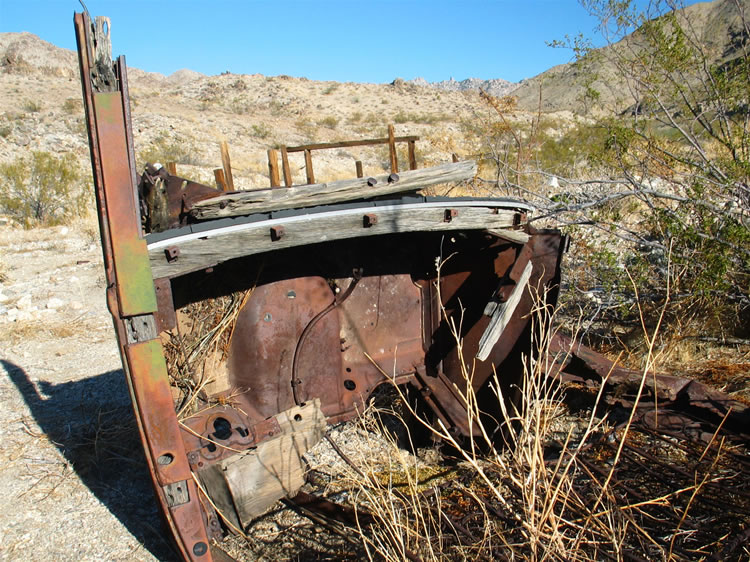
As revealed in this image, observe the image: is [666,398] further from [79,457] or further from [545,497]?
[79,457]

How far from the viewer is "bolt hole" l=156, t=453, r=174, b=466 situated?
92.1 inches

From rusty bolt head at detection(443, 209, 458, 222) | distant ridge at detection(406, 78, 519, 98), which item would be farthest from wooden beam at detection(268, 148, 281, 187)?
distant ridge at detection(406, 78, 519, 98)

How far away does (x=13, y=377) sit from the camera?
5.42 m

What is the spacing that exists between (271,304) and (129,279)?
1198 mm

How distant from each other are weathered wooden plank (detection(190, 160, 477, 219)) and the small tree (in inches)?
483

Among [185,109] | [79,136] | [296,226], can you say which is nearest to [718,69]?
[296,226]

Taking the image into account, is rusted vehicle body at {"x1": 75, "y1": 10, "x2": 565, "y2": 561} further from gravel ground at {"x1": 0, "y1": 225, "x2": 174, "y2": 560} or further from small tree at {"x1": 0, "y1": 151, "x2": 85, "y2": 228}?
small tree at {"x1": 0, "y1": 151, "x2": 85, "y2": 228}

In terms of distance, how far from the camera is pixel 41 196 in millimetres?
13195

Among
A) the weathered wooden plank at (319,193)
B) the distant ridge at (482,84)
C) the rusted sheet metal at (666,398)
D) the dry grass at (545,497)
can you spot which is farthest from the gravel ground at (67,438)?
the distant ridge at (482,84)

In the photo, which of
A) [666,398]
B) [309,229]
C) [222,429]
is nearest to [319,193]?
[309,229]

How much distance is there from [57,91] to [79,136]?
10362 mm

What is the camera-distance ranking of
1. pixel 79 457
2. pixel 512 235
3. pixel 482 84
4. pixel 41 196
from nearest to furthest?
1. pixel 512 235
2. pixel 79 457
3. pixel 41 196
4. pixel 482 84

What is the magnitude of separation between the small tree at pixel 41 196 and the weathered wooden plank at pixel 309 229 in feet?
41.2

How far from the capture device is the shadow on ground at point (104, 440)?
3.29 metres
